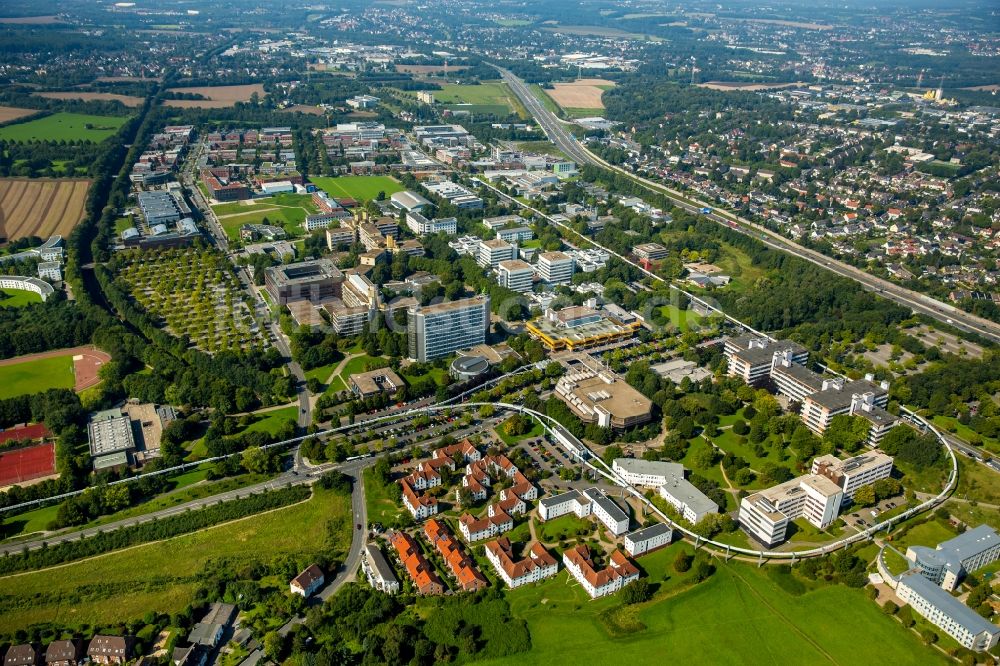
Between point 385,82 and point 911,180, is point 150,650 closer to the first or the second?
point 911,180

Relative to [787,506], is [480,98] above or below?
above

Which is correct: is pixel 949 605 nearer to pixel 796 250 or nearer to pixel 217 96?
pixel 796 250

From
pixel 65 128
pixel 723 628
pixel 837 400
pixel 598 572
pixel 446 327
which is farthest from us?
pixel 65 128

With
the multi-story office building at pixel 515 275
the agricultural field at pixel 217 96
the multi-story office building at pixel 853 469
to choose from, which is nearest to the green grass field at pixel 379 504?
the multi-story office building at pixel 853 469

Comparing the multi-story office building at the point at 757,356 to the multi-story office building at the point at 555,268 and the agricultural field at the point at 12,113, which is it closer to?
the multi-story office building at the point at 555,268

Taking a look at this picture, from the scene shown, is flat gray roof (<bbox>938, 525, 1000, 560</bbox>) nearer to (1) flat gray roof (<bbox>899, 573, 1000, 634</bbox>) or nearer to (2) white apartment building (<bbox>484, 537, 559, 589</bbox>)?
(1) flat gray roof (<bbox>899, 573, 1000, 634</bbox>)

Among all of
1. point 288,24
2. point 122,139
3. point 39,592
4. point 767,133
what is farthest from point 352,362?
point 288,24

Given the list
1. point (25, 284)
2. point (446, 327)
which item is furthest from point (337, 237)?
point (25, 284)
